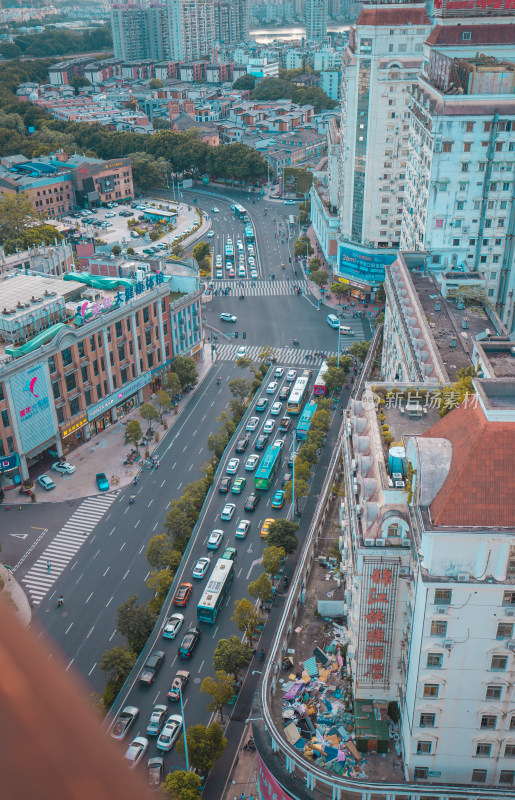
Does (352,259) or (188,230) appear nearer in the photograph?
(352,259)

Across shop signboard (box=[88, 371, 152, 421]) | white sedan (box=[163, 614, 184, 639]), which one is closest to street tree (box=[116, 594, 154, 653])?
white sedan (box=[163, 614, 184, 639])

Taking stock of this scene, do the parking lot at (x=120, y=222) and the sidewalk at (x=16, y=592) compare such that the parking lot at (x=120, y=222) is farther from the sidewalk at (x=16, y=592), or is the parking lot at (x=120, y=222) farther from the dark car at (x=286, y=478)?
the sidewalk at (x=16, y=592)

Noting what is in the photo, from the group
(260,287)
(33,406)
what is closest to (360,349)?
(260,287)

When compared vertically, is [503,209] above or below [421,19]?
below

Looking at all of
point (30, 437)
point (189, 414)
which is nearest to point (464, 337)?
point (189, 414)

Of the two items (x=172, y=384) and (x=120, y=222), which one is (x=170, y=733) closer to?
(x=172, y=384)

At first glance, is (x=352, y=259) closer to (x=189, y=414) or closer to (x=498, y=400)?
(x=189, y=414)
